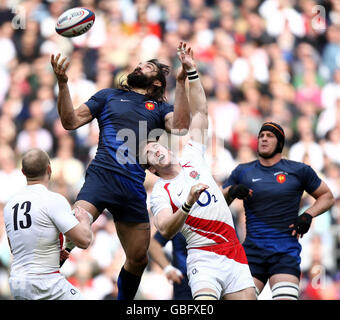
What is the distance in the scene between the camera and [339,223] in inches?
404

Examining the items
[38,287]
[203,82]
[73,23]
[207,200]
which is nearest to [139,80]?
[73,23]

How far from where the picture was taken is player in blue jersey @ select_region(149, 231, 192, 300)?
7578 millimetres

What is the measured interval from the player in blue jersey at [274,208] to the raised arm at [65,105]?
172 cm

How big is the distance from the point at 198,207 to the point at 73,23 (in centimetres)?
227

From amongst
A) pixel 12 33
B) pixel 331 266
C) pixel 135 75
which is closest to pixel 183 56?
pixel 135 75

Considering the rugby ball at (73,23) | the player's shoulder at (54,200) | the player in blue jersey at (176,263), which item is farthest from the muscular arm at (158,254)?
the rugby ball at (73,23)

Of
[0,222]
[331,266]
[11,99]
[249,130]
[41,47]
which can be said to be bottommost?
[331,266]

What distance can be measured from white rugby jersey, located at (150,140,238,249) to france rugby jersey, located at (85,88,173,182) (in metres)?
0.58

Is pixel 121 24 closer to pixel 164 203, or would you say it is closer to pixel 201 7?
pixel 201 7

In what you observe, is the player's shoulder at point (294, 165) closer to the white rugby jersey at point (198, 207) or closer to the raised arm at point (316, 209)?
the raised arm at point (316, 209)

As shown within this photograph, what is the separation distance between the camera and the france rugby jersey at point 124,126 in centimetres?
681
